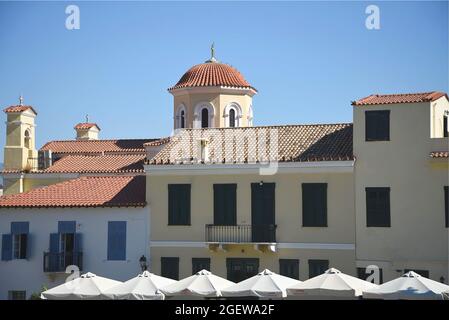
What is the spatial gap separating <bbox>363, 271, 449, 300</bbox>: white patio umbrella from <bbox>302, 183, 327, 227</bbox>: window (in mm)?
6670

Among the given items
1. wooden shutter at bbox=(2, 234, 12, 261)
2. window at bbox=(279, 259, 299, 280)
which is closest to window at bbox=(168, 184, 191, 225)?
window at bbox=(279, 259, 299, 280)

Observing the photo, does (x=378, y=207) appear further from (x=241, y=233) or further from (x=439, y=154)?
(x=241, y=233)

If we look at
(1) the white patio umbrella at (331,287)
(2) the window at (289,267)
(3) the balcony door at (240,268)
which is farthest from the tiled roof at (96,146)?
(1) the white patio umbrella at (331,287)

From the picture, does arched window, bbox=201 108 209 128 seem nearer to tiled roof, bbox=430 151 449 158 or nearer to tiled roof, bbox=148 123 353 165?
tiled roof, bbox=148 123 353 165

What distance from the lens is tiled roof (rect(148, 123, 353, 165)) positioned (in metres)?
32.4

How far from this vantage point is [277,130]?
35406mm

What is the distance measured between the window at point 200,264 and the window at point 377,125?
7703 mm

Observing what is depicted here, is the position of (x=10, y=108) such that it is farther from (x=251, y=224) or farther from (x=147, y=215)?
(x=251, y=224)

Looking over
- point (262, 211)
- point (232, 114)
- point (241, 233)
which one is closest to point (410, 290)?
point (262, 211)

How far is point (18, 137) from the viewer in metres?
52.3

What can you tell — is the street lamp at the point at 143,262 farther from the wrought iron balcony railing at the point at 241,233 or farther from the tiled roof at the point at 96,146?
the tiled roof at the point at 96,146

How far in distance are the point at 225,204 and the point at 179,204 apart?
73.4 inches

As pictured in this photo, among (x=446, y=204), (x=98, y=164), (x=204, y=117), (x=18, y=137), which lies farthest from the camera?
(x=18, y=137)

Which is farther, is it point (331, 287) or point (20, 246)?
point (20, 246)
